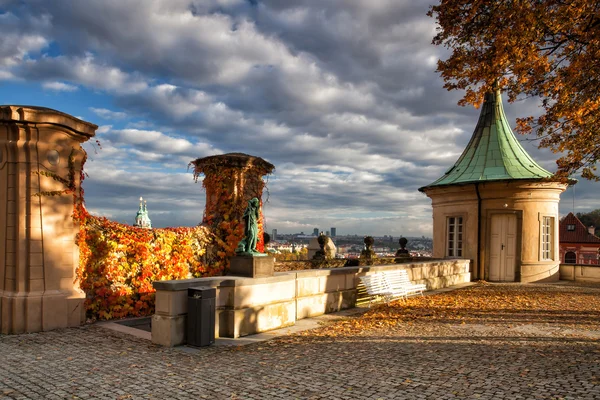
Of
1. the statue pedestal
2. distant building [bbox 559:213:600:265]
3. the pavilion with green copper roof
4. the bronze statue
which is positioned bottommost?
distant building [bbox 559:213:600:265]

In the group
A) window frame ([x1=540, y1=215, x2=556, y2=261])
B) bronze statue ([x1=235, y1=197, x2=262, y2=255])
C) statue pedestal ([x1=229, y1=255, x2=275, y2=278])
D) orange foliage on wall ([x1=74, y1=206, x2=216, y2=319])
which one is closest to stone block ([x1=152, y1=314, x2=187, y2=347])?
statue pedestal ([x1=229, y1=255, x2=275, y2=278])

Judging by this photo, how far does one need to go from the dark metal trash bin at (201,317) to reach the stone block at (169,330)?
11 centimetres

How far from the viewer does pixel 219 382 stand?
5.41 metres

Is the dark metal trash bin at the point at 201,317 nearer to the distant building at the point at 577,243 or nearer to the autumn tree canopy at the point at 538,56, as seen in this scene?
the autumn tree canopy at the point at 538,56

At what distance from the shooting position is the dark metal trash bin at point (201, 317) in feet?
23.7

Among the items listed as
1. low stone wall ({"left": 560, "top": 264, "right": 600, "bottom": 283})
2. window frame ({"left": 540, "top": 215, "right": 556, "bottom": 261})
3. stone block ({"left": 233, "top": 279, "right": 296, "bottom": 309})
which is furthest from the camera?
low stone wall ({"left": 560, "top": 264, "right": 600, "bottom": 283})

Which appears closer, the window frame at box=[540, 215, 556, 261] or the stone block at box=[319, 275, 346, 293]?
the stone block at box=[319, 275, 346, 293]

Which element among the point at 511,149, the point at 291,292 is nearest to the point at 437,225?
the point at 511,149

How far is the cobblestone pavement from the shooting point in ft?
16.6

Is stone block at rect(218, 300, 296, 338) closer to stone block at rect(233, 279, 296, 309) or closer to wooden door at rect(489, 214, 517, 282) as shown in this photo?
stone block at rect(233, 279, 296, 309)

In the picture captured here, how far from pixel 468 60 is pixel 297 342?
7.17m

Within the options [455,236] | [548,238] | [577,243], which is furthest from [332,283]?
[577,243]

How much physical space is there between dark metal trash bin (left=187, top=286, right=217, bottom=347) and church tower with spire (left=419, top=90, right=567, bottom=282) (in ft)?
47.9

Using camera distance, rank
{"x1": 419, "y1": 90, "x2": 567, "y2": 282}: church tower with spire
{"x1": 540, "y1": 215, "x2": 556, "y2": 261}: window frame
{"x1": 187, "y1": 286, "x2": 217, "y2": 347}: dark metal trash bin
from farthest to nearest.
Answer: {"x1": 540, "y1": 215, "x2": 556, "y2": 261}: window frame < {"x1": 419, "y1": 90, "x2": 567, "y2": 282}: church tower with spire < {"x1": 187, "y1": 286, "x2": 217, "y2": 347}: dark metal trash bin
